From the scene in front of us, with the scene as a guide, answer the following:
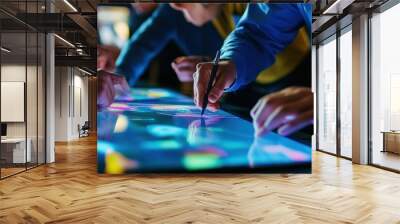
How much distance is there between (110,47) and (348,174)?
16.2 ft

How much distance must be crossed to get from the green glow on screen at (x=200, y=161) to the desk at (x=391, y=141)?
3.53m

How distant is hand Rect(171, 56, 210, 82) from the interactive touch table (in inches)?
14.2

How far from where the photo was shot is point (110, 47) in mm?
6770

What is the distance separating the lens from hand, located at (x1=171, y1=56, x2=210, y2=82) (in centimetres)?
680

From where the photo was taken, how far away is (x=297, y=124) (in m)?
6.76

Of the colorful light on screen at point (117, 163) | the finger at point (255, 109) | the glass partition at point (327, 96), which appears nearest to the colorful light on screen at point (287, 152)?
the finger at point (255, 109)

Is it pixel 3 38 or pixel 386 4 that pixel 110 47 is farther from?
pixel 386 4

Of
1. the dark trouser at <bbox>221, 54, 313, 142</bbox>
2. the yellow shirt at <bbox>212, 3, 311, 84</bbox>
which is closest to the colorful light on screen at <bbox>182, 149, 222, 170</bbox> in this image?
the dark trouser at <bbox>221, 54, 313, 142</bbox>

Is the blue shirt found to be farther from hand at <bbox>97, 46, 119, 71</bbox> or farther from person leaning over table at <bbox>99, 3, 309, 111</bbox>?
hand at <bbox>97, 46, 119, 71</bbox>

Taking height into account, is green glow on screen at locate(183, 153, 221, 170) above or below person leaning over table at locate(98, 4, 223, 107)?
below

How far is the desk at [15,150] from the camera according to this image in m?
6.84

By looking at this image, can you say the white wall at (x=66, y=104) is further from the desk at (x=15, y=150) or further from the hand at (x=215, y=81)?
the hand at (x=215, y=81)

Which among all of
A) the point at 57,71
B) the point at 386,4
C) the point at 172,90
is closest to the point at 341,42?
the point at 386,4

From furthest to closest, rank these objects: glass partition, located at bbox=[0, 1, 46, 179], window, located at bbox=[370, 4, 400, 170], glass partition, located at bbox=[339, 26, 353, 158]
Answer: glass partition, located at bbox=[339, 26, 353, 158] < window, located at bbox=[370, 4, 400, 170] < glass partition, located at bbox=[0, 1, 46, 179]
